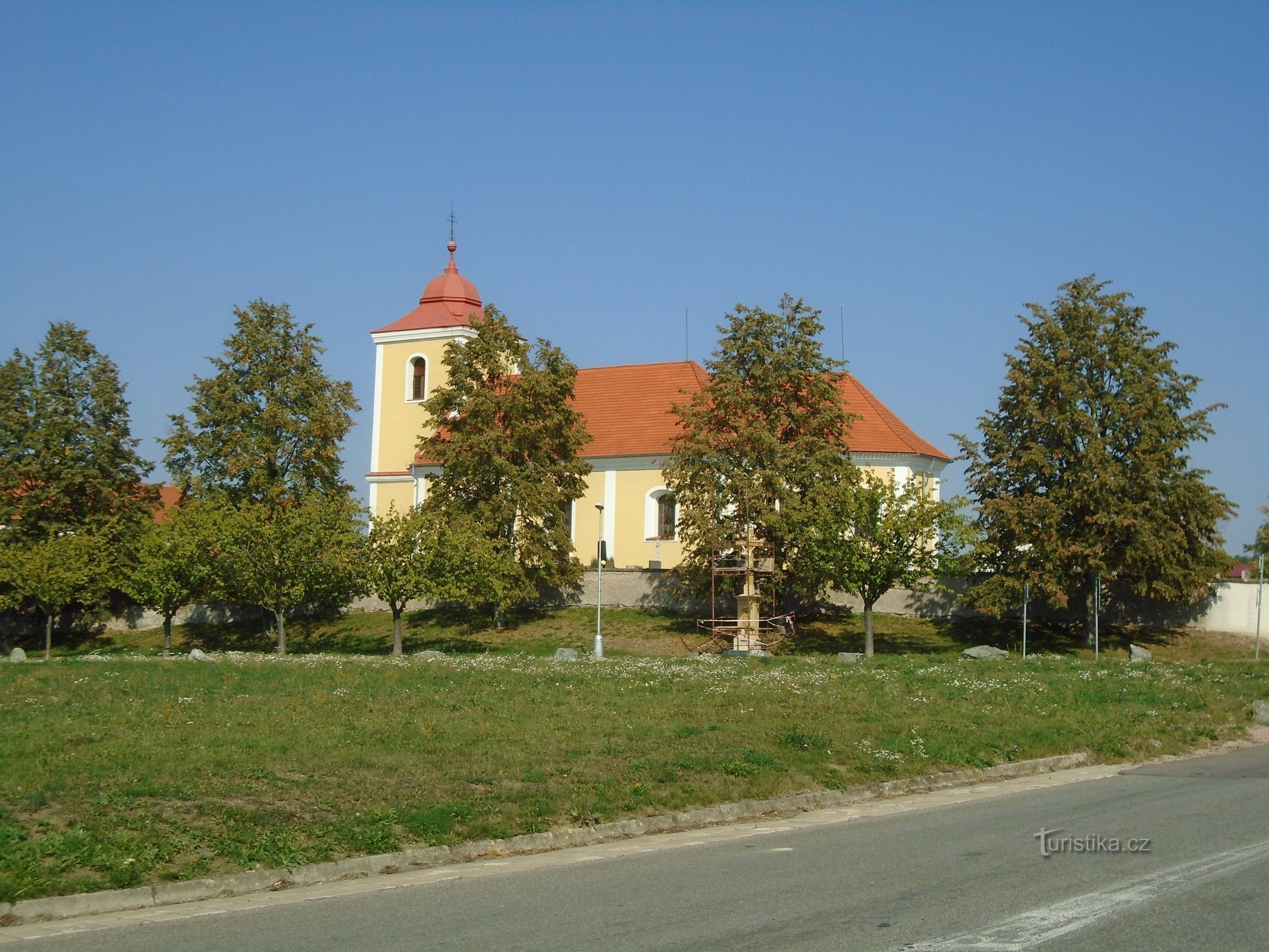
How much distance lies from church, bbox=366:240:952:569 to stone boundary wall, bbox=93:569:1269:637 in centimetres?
268

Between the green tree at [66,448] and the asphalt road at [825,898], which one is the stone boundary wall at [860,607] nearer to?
the green tree at [66,448]

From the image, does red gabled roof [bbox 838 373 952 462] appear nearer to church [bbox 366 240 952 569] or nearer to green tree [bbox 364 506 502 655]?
church [bbox 366 240 952 569]

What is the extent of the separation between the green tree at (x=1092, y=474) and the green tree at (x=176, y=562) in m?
29.3

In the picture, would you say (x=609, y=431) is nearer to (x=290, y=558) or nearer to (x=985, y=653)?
(x=290, y=558)

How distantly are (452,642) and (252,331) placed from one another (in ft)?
58.6

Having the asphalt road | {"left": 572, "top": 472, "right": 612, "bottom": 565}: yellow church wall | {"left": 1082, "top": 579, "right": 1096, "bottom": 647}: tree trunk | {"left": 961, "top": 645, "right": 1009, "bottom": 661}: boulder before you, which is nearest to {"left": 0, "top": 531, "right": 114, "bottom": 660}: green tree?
{"left": 572, "top": 472, "right": 612, "bottom": 565}: yellow church wall

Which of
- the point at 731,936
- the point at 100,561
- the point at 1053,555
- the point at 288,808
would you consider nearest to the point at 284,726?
the point at 288,808

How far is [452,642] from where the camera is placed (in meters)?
48.8

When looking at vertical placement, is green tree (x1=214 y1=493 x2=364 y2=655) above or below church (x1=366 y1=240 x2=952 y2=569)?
below

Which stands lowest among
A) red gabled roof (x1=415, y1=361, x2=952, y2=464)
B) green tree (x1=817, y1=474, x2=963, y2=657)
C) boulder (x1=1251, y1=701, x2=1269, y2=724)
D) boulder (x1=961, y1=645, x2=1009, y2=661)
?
boulder (x1=1251, y1=701, x2=1269, y2=724)

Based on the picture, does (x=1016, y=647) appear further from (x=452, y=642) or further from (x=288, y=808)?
(x=288, y=808)

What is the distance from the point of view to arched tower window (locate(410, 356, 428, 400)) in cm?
6556

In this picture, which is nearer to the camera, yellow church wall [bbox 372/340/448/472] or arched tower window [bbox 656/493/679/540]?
arched tower window [bbox 656/493/679/540]

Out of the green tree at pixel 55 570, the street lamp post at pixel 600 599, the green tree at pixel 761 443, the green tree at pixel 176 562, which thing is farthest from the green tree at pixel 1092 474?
the green tree at pixel 55 570
